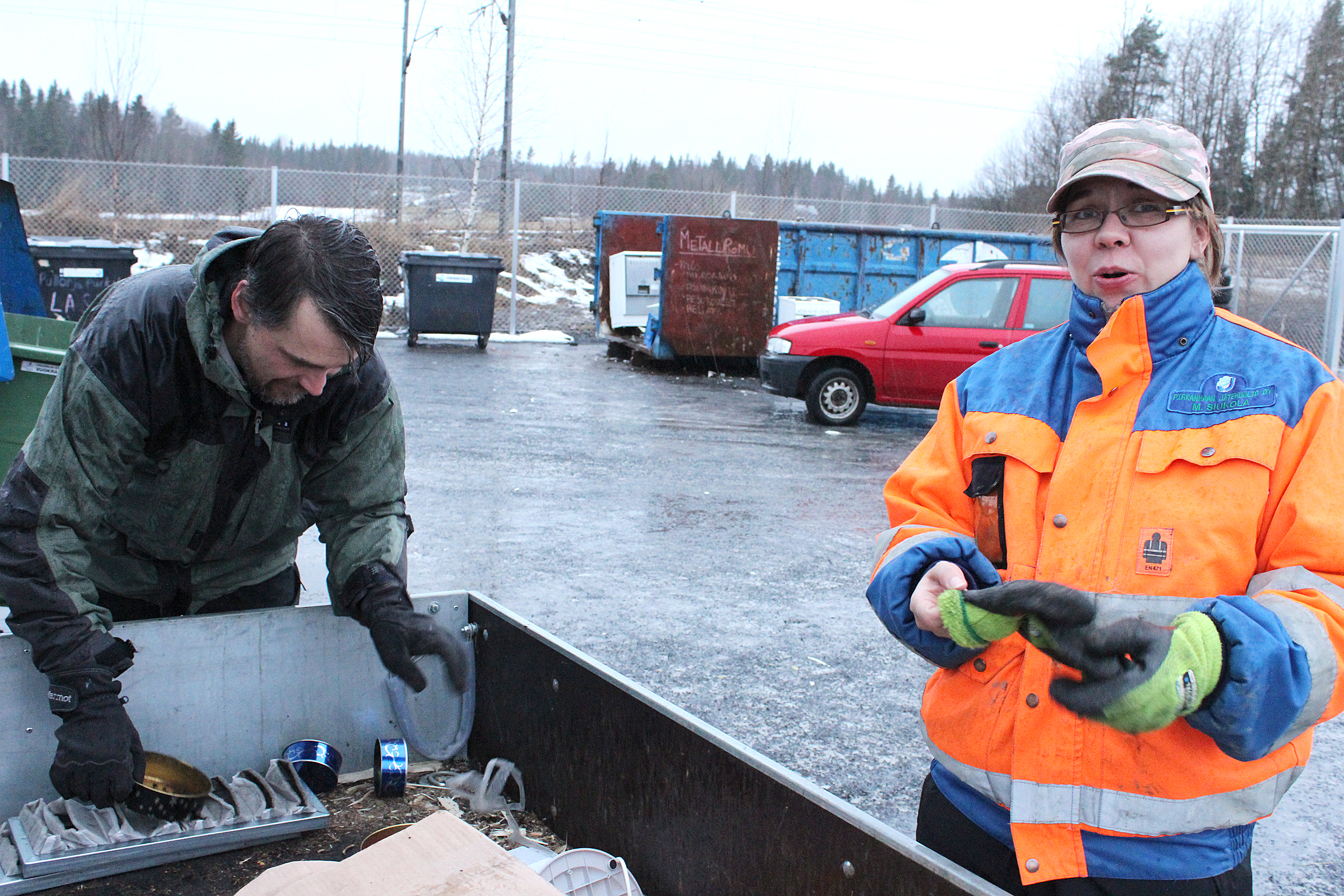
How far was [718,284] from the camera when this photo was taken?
13.9m

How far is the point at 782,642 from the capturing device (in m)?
4.56

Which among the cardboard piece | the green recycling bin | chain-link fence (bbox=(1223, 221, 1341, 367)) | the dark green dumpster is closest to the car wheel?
chain-link fence (bbox=(1223, 221, 1341, 367))

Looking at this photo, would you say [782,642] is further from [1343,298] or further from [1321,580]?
[1343,298]

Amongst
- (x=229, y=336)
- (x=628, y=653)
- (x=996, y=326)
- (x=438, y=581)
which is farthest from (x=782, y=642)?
(x=996, y=326)

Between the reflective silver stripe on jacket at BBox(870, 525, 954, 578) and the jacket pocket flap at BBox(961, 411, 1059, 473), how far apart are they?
0.13m

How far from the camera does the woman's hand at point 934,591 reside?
1519mm

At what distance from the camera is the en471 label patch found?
4.69 feet

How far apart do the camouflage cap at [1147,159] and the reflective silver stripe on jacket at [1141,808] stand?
2.65 ft

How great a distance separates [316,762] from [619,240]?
44.3 ft

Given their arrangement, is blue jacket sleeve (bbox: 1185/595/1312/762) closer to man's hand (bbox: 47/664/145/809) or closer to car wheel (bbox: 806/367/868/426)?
man's hand (bbox: 47/664/145/809)

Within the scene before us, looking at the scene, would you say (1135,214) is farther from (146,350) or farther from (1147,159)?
(146,350)

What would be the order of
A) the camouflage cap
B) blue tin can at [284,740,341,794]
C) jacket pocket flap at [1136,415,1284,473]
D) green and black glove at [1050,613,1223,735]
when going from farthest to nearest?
blue tin can at [284,740,341,794], the camouflage cap, jacket pocket flap at [1136,415,1284,473], green and black glove at [1050,613,1223,735]

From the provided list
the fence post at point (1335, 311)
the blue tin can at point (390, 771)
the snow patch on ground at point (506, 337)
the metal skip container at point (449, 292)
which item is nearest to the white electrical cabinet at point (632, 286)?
the metal skip container at point (449, 292)

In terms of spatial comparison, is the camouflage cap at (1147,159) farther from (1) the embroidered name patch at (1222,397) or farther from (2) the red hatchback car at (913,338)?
(2) the red hatchback car at (913,338)
